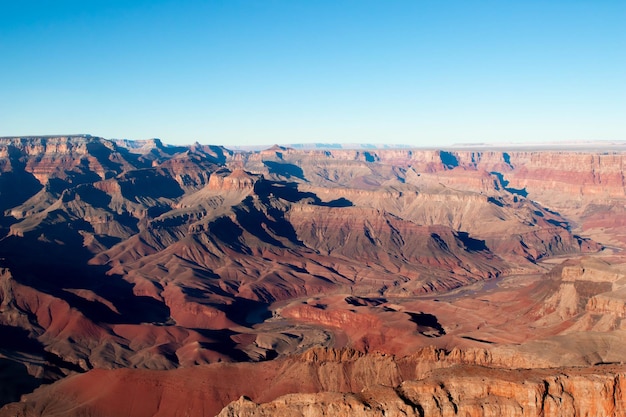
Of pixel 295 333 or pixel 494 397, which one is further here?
pixel 295 333

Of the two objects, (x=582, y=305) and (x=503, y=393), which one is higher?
(x=503, y=393)

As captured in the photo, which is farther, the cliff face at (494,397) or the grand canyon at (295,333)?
the grand canyon at (295,333)

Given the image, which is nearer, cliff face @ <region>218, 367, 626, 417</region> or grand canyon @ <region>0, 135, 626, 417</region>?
cliff face @ <region>218, 367, 626, 417</region>

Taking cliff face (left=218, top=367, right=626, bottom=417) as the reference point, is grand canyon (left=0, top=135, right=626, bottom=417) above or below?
below

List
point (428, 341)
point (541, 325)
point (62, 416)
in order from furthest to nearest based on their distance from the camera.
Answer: point (541, 325) < point (428, 341) < point (62, 416)

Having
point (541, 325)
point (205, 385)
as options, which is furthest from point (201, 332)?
point (541, 325)

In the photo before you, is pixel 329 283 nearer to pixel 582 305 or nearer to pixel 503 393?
pixel 582 305

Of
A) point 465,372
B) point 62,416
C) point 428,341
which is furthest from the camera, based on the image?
point 428,341

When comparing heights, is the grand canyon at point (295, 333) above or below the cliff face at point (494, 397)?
A: below

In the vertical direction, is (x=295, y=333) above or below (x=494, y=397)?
below

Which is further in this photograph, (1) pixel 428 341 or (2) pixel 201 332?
(2) pixel 201 332
